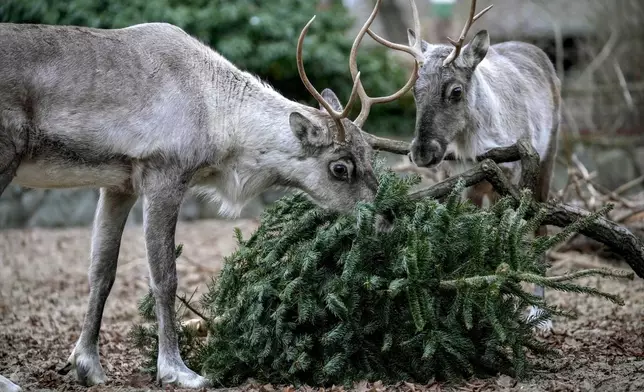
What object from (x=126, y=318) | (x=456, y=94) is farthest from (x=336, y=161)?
(x=126, y=318)

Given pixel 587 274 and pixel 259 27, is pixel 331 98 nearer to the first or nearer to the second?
pixel 587 274

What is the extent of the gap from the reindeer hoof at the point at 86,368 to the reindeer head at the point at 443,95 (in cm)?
244

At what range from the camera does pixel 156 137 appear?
202 inches

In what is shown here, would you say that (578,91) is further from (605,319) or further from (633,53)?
(605,319)

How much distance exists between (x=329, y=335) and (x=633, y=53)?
10.7 metres

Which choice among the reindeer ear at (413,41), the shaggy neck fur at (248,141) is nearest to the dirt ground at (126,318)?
the shaggy neck fur at (248,141)

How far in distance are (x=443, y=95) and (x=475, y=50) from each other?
451 mm

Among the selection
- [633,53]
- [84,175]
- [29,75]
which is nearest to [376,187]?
[84,175]

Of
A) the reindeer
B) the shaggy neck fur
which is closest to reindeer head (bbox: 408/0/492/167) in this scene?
the reindeer

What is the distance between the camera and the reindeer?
4.92 meters

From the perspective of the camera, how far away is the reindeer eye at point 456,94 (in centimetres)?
634

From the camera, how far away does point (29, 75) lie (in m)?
4.87

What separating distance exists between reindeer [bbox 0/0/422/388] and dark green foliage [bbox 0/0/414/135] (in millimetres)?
5879

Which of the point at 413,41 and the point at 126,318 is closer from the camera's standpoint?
the point at 413,41
